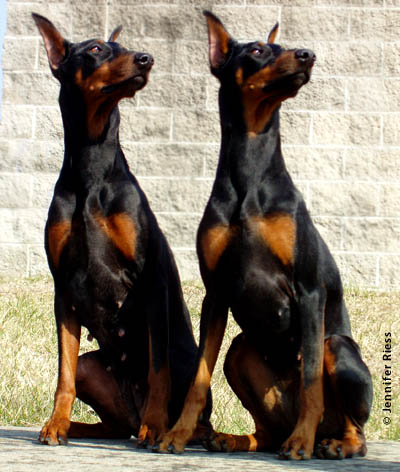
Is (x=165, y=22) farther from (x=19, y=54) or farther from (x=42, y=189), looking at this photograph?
(x=42, y=189)

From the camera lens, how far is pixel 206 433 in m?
4.37

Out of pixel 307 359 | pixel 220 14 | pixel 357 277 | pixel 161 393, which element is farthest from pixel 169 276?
pixel 220 14

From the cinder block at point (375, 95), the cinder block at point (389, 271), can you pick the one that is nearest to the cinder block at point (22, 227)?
the cinder block at point (375, 95)

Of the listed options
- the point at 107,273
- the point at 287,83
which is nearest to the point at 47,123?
the point at 107,273

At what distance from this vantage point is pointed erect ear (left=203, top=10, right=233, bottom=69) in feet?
15.3

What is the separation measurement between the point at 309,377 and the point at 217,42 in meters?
1.92

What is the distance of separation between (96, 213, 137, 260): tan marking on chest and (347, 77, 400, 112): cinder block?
498 cm

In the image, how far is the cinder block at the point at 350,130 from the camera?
8.80 m

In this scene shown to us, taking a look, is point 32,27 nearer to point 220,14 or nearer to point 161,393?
point 220,14

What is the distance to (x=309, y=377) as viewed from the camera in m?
4.10

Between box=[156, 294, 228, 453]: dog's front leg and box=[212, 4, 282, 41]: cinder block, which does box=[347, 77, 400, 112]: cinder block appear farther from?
box=[156, 294, 228, 453]: dog's front leg

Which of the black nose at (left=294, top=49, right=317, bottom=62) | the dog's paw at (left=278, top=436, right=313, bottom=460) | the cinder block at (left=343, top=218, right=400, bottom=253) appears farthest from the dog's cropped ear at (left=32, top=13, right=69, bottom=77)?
the cinder block at (left=343, top=218, right=400, bottom=253)

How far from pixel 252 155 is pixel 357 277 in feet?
15.1

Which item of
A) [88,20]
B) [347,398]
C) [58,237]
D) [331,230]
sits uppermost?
[88,20]
